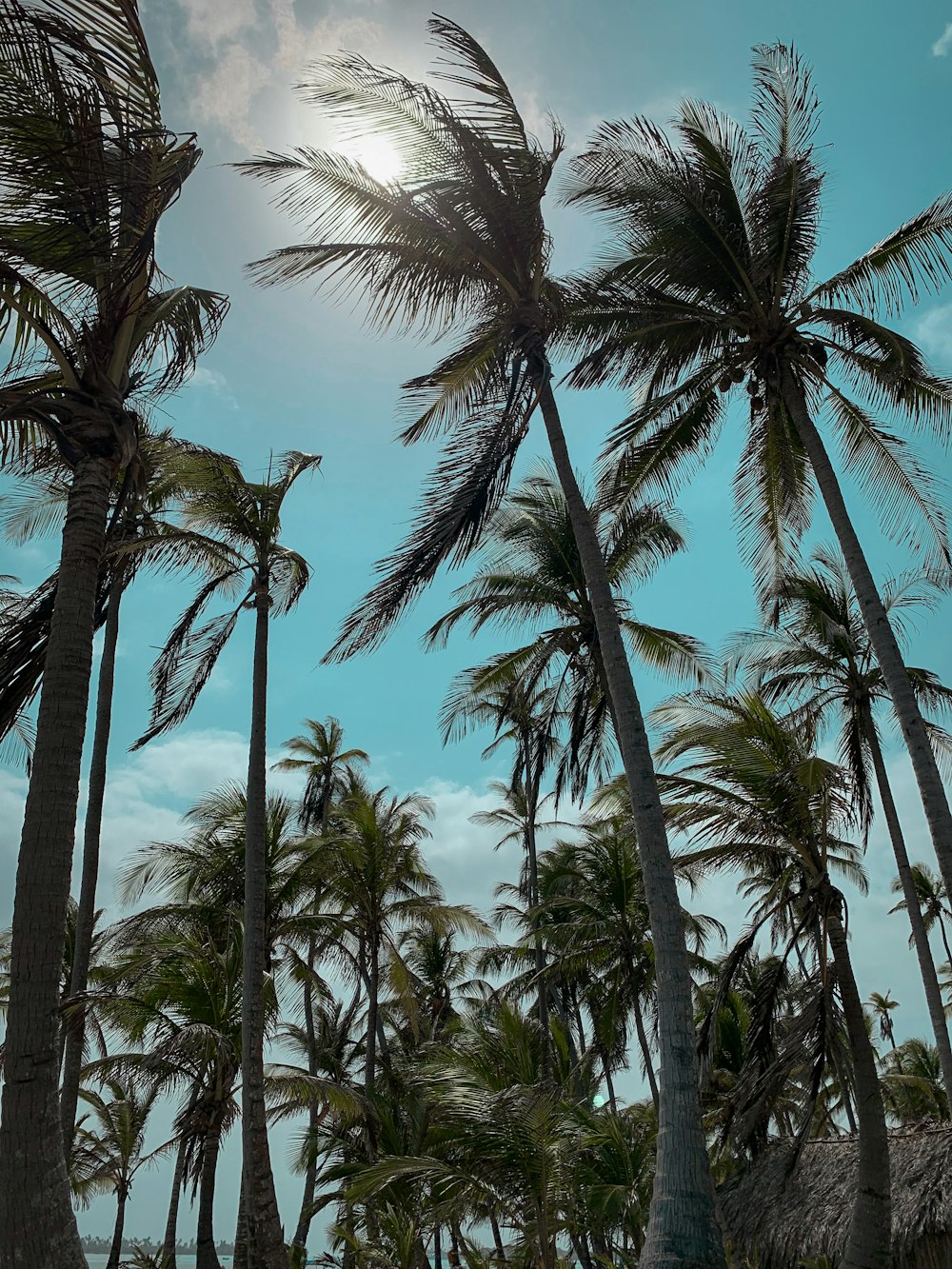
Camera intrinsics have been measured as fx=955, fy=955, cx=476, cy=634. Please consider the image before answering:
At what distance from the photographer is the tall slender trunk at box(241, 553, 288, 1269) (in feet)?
34.2

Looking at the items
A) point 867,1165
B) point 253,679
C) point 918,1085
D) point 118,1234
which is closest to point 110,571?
point 253,679

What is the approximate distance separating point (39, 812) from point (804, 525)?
1050 centimetres

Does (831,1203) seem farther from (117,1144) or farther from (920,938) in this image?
(117,1144)

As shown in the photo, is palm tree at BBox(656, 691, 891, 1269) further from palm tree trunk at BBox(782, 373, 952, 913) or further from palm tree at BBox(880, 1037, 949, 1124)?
palm tree at BBox(880, 1037, 949, 1124)

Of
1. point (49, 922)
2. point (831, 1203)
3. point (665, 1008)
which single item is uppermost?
point (49, 922)

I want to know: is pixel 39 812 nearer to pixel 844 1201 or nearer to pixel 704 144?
pixel 704 144

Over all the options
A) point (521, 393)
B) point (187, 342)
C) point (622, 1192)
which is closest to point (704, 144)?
point (521, 393)

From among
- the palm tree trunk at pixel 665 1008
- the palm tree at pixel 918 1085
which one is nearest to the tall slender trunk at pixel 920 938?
the palm tree trunk at pixel 665 1008

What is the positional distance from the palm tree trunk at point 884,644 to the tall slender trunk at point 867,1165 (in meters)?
2.82

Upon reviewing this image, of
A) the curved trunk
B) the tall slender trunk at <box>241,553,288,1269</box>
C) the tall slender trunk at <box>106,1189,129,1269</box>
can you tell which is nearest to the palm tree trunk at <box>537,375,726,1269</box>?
the tall slender trunk at <box>241,553,288,1269</box>

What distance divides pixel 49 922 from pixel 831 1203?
12804 mm

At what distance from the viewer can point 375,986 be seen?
773 inches

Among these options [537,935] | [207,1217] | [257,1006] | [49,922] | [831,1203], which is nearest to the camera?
[49,922]

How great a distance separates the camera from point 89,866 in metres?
14.2
